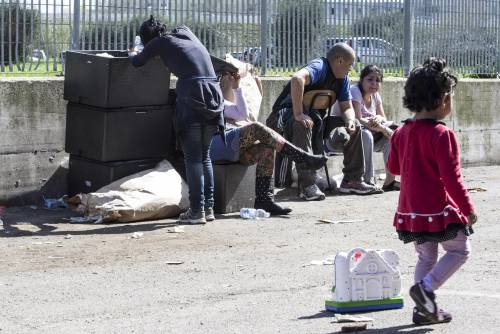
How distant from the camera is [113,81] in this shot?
32.9 feet

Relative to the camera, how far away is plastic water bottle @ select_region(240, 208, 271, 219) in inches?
399

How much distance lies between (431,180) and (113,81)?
475 centimetres

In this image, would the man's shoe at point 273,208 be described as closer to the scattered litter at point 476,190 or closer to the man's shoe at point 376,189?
the man's shoe at point 376,189

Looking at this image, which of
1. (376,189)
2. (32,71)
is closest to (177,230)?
(32,71)

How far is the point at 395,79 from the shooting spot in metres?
14.3

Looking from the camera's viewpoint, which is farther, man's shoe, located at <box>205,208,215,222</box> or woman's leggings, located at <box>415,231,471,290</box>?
man's shoe, located at <box>205,208,215,222</box>

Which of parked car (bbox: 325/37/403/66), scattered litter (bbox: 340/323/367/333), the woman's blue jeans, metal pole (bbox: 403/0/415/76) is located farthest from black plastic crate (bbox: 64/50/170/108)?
metal pole (bbox: 403/0/415/76)

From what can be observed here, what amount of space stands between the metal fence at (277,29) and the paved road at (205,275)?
70.4 inches

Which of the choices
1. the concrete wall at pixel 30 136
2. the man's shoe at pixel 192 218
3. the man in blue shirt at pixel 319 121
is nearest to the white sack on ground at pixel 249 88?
the man in blue shirt at pixel 319 121

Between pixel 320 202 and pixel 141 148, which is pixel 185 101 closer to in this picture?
pixel 141 148

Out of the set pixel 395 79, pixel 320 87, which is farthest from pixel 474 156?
pixel 320 87

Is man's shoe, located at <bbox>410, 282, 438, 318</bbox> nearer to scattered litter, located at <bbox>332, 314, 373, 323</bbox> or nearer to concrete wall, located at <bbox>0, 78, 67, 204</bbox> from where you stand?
scattered litter, located at <bbox>332, 314, 373, 323</bbox>

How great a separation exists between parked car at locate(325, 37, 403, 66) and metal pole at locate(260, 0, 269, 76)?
104 centimetres

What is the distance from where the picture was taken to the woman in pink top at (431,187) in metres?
5.85
